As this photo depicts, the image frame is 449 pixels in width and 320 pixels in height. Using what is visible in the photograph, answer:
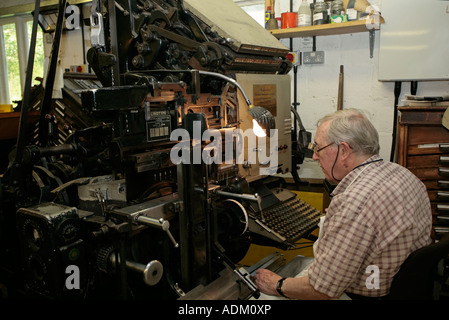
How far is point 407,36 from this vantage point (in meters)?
2.85

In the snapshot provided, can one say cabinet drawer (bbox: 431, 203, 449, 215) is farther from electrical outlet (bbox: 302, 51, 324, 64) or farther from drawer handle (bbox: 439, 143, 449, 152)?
electrical outlet (bbox: 302, 51, 324, 64)

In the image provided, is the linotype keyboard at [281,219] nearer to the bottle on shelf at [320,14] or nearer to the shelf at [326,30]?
the shelf at [326,30]

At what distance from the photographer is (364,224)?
1.18 metres

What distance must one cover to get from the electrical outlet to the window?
141 inches

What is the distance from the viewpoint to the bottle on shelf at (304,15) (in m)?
3.20

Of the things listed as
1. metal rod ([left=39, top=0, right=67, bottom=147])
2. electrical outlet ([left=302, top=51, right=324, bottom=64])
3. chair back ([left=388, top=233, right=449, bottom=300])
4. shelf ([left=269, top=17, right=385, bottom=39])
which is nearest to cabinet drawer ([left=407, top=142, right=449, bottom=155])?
shelf ([left=269, top=17, right=385, bottom=39])

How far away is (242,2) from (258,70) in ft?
5.59

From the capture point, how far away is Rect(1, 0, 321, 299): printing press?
1432 mm

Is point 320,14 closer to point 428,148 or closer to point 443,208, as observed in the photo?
point 428,148

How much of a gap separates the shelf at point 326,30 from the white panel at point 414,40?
0.12 metres

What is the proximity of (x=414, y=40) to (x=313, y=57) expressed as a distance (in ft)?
2.99

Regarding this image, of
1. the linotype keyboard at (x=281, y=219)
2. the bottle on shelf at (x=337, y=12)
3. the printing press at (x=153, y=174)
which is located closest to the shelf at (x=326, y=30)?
the bottle on shelf at (x=337, y=12)
